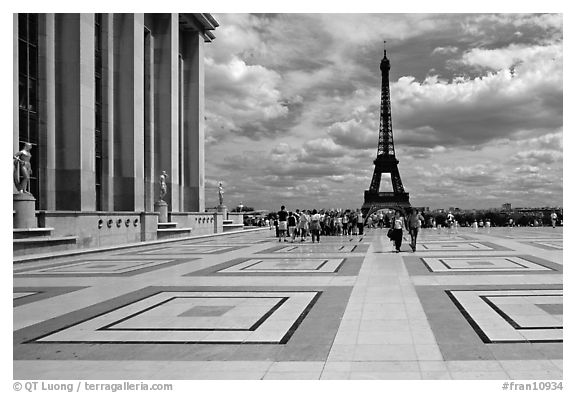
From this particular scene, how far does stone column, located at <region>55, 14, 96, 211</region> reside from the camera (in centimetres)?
2561

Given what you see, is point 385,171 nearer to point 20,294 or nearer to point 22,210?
point 22,210

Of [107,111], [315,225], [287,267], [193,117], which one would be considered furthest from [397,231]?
[193,117]

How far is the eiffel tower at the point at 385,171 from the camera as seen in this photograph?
97.0 metres

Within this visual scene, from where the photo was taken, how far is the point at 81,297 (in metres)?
10.0

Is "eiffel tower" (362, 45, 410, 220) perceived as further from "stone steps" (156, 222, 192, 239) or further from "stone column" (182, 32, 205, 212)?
"stone steps" (156, 222, 192, 239)

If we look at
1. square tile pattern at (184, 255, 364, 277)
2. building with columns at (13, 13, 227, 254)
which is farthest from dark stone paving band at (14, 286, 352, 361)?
building with columns at (13, 13, 227, 254)

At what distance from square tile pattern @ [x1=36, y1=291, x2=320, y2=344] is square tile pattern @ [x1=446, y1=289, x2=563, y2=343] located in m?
2.52

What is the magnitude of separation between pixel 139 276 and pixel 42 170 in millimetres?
15357

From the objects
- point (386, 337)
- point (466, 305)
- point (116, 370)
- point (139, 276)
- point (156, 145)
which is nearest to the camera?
point (116, 370)

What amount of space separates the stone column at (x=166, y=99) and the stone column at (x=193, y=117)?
5179 millimetres

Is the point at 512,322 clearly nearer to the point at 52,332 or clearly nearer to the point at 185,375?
the point at 185,375

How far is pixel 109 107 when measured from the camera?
103 ft

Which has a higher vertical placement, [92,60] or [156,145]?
[92,60]
